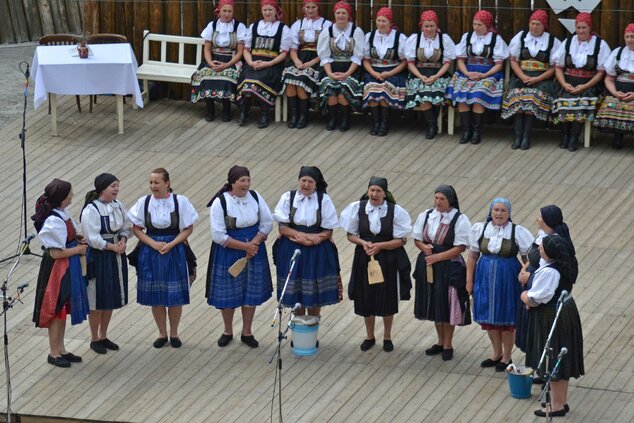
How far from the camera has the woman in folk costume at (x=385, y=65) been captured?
14680 mm

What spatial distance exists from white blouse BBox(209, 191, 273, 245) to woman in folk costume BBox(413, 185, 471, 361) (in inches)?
43.3

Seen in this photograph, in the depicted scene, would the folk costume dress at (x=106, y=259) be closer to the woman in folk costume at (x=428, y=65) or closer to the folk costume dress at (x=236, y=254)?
the folk costume dress at (x=236, y=254)

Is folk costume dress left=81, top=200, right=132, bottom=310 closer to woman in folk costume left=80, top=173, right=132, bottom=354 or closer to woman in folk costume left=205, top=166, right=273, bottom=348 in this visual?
woman in folk costume left=80, top=173, right=132, bottom=354

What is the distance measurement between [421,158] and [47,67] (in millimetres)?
3579

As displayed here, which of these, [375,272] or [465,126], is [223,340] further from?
[465,126]

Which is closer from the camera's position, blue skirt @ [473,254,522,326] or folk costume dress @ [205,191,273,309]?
blue skirt @ [473,254,522,326]

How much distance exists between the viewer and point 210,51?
1531cm

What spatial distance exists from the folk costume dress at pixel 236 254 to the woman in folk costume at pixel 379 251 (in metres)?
0.61

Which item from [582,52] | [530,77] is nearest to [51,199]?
[530,77]

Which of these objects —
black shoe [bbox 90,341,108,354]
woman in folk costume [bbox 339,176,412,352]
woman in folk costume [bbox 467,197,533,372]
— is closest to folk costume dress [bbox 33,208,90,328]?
black shoe [bbox 90,341,108,354]

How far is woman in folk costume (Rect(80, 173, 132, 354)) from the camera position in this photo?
11164 millimetres

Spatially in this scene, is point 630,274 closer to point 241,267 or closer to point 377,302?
point 377,302

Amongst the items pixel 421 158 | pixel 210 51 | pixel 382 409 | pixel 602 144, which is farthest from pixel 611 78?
pixel 382 409

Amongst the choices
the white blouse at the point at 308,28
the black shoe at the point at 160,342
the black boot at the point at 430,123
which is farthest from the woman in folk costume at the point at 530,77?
the black shoe at the point at 160,342
